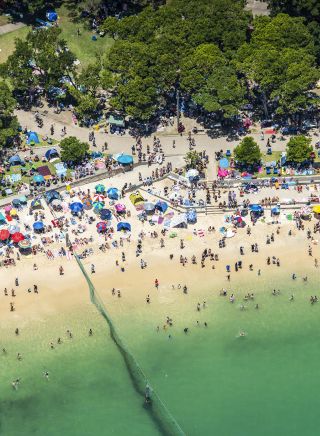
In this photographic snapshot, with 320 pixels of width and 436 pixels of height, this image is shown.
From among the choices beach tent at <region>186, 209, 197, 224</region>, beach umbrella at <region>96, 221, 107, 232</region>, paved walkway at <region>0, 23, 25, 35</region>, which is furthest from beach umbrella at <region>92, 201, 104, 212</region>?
paved walkway at <region>0, 23, 25, 35</region>

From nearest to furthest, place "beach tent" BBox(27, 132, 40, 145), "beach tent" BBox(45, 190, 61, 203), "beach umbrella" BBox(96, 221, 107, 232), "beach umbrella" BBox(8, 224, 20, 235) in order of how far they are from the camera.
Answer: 1. "beach umbrella" BBox(8, 224, 20, 235)
2. "beach umbrella" BBox(96, 221, 107, 232)
3. "beach tent" BBox(45, 190, 61, 203)
4. "beach tent" BBox(27, 132, 40, 145)

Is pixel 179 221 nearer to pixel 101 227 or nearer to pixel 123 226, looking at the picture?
pixel 123 226

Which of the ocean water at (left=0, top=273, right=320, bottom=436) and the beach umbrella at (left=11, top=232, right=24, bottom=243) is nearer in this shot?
the ocean water at (left=0, top=273, right=320, bottom=436)

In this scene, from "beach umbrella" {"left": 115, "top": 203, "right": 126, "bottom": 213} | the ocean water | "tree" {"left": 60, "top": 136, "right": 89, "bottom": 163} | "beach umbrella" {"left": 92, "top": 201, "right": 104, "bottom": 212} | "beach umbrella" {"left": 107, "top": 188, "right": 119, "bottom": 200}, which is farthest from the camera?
"tree" {"left": 60, "top": 136, "right": 89, "bottom": 163}

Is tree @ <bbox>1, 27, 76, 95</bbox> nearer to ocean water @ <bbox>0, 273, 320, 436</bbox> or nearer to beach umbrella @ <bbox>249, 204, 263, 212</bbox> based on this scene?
beach umbrella @ <bbox>249, 204, 263, 212</bbox>

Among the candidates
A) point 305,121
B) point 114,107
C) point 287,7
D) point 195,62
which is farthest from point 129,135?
point 287,7

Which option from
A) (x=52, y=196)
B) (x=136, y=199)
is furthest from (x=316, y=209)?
(x=52, y=196)
